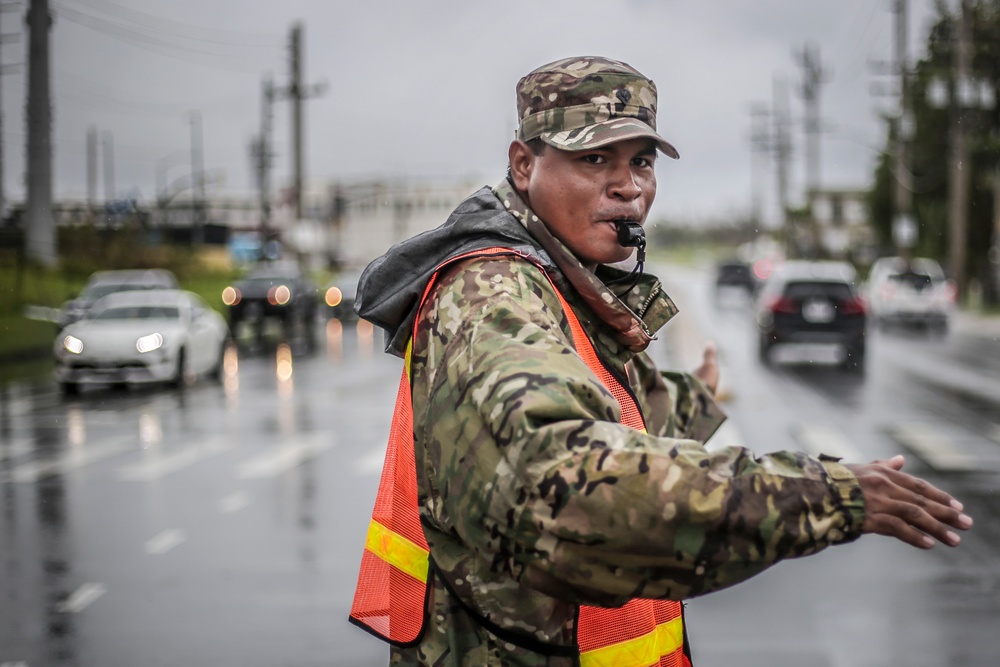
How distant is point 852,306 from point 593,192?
1943 cm

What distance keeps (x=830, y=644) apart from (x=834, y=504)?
4315 millimetres

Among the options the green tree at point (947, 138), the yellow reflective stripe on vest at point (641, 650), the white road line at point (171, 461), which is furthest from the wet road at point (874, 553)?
the green tree at point (947, 138)

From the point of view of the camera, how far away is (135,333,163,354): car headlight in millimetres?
18172

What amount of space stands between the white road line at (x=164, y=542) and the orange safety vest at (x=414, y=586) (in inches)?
226

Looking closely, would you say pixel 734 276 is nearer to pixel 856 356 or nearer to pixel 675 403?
pixel 856 356

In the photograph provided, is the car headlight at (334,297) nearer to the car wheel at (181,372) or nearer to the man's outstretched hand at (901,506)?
the car wheel at (181,372)

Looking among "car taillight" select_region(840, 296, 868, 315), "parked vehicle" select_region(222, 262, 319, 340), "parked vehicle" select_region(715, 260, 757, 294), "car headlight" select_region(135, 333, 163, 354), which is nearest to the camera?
"car headlight" select_region(135, 333, 163, 354)

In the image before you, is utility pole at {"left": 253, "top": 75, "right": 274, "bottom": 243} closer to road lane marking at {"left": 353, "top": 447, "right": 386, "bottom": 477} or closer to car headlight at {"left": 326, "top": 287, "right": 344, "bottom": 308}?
car headlight at {"left": 326, "top": 287, "right": 344, "bottom": 308}

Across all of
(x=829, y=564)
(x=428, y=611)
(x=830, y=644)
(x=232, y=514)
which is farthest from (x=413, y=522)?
(x=232, y=514)

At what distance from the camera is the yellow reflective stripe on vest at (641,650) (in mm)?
1896

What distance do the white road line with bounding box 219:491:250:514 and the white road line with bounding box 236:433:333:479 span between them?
2.95 ft

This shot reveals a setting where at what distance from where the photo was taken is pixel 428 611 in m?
1.92

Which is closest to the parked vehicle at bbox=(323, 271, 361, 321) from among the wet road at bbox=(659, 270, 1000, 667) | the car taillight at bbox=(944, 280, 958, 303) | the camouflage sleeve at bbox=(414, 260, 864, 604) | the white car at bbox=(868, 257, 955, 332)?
the white car at bbox=(868, 257, 955, 332)

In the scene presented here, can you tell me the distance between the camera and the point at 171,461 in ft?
36.6
